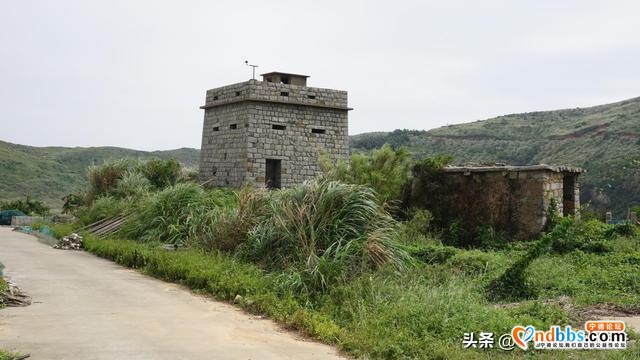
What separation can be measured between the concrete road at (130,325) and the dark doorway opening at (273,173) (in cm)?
940

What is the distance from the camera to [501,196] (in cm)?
1529

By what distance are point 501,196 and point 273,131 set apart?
308 inches

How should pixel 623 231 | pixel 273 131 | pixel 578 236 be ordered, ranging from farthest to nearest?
pixel 273 131, pixel 623 231, pixel 578 236

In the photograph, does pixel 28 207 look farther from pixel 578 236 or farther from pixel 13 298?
pixel 578 236

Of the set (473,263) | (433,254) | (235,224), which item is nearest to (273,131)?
(235,224)

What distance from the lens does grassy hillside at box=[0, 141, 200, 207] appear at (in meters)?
45.6

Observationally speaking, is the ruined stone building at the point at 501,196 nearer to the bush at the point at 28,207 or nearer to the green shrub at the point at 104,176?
the green shrub at the point at 104,176

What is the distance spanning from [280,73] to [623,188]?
70.0 ft

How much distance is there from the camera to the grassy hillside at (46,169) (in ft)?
149

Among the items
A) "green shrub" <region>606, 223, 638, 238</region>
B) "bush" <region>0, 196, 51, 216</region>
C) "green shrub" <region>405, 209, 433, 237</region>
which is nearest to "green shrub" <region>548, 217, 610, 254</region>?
"green shrub" <region>606, 223, 638, 238</region>

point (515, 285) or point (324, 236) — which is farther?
point (324, 236)

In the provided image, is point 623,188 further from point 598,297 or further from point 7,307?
point 7,307

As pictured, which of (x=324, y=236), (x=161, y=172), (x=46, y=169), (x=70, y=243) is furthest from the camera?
(x=46, y=169)

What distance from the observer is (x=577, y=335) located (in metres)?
6.50
